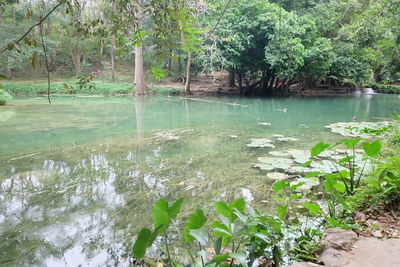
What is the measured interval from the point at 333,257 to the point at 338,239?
7.0 inches

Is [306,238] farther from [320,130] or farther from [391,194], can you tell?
[320,130]

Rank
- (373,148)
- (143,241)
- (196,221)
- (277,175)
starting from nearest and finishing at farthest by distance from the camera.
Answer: (143,241)
(196,221)
(373,148)
(277,175)

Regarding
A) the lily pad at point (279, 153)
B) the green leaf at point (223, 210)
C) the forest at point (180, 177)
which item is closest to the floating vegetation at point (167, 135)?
the forest at point (180, 177)

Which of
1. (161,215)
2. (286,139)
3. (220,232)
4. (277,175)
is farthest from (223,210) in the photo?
(286,139)

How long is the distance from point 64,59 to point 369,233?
1003 inches

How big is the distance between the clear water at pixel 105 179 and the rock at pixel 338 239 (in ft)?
4.60

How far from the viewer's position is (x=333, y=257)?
1.56m

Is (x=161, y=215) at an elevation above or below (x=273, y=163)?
above

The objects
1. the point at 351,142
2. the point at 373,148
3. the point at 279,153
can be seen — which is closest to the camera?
the point at 373,148

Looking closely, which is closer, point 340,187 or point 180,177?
point 340,187

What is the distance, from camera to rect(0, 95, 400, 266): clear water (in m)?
2.56

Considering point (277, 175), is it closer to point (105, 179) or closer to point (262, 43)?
point (105, 179)

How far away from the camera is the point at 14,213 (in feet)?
10.2

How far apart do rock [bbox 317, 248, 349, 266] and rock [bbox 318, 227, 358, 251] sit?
0.14 ft
